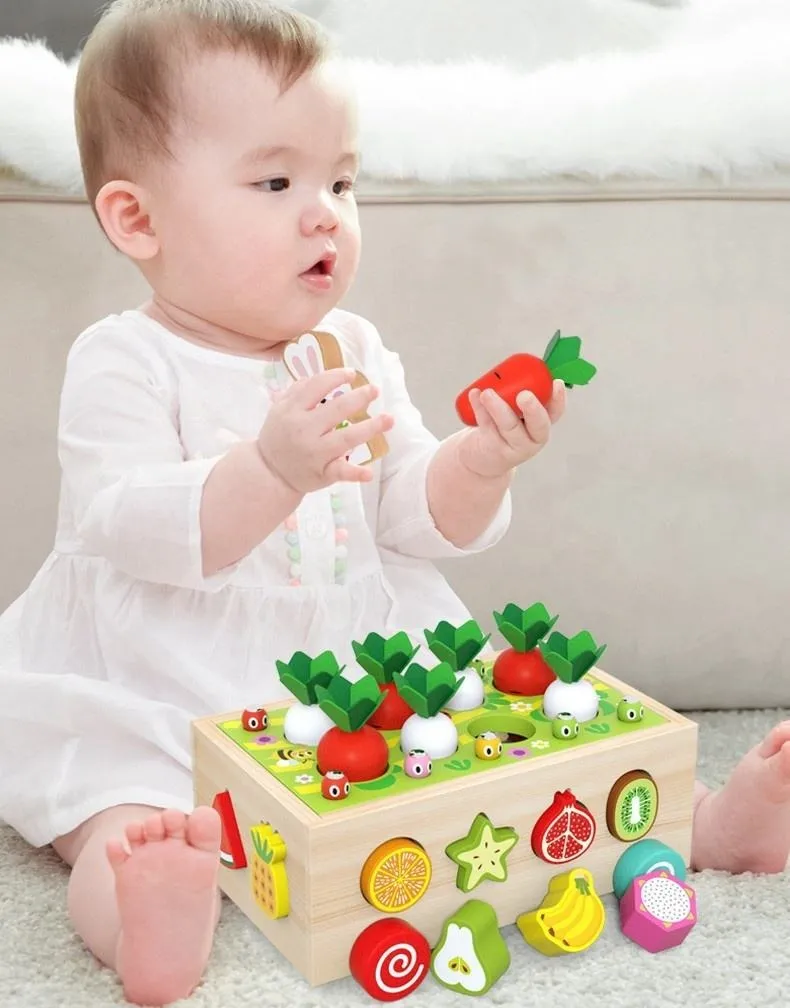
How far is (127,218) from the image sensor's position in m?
0.84

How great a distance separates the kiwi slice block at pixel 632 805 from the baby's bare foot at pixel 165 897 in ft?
0.76

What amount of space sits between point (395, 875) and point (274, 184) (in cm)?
44

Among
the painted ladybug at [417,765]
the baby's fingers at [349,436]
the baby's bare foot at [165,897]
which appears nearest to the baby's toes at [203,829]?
the baby's bare foot at [165,897]

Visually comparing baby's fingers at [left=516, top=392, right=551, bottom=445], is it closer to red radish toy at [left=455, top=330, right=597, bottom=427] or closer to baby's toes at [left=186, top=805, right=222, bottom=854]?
red radish toy at [left=455, top=330, right=597, bottom=427]

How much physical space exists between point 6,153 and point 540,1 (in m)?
0.67

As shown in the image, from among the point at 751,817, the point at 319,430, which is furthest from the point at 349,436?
the point at 751,817

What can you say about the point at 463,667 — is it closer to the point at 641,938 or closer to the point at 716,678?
the point at 641,938

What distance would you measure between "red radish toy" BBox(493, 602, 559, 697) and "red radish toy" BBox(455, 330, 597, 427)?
0.13 metres

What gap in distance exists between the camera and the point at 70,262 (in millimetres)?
984

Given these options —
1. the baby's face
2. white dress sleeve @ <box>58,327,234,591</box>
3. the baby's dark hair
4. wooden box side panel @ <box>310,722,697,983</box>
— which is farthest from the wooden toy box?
the baby's dark hair

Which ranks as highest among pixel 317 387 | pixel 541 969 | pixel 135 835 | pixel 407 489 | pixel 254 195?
pixel 254 195

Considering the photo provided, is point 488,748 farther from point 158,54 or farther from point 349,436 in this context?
point 158,54

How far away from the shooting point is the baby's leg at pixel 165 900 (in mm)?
659

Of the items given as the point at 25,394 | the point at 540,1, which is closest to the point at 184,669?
the point at 25,394
